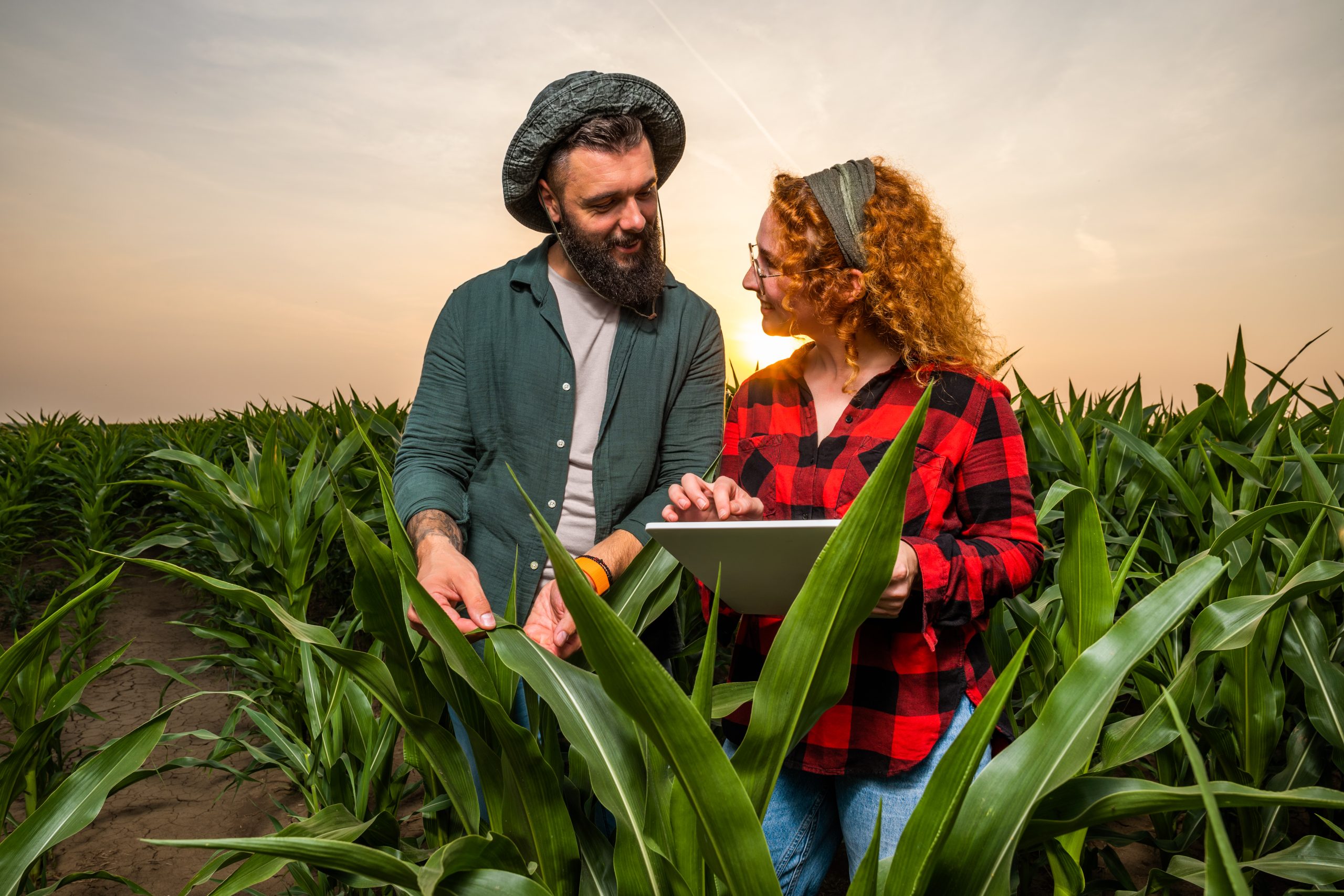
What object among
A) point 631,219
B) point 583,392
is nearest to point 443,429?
point 583,392

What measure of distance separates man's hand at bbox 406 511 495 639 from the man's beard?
541 millimetres

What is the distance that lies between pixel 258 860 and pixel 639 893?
0.52 metres

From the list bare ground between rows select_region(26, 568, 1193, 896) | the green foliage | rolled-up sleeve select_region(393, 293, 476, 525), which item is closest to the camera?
the green foliage

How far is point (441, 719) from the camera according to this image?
39.8 inches

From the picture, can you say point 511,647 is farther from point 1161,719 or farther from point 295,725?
point 295,725

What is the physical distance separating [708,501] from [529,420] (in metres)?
0.56

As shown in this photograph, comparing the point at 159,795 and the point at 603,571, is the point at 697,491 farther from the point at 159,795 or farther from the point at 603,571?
the point at 159,795

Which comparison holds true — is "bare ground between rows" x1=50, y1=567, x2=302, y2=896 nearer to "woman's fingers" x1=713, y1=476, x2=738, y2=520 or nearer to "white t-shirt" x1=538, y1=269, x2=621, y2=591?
"white t-shirt" x1=538, y1=269, x2=621, y2=591

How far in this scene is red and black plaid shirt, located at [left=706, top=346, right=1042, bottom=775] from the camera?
961mm

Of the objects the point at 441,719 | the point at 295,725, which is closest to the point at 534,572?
the point at 441,719

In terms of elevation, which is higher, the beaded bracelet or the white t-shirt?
the white t-shirt

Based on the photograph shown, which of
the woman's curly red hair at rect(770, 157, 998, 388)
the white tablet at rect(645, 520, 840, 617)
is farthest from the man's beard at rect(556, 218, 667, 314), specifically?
the white tablet at rect(645, 520, 840, 617)

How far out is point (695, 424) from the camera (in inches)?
61.2

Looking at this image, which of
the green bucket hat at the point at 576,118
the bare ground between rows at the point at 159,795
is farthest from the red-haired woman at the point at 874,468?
the bare ground between rows at the point at 159,795
